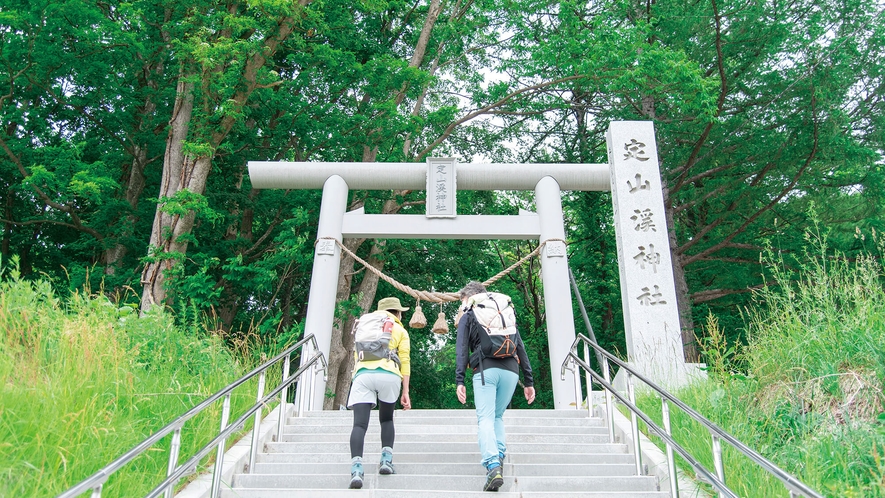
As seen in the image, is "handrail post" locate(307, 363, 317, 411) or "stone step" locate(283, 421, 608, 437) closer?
"stone step" locate(283, 421, 608, 437)

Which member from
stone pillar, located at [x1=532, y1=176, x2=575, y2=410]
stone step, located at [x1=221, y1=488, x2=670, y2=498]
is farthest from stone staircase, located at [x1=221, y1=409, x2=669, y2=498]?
stone pillar, located at [x1=532, y1=176, x2=575, y2=410]

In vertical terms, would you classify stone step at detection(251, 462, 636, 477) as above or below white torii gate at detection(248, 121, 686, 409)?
below

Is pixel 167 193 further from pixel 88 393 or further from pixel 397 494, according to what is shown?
pixel 397 494

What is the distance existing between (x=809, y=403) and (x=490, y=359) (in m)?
1.93

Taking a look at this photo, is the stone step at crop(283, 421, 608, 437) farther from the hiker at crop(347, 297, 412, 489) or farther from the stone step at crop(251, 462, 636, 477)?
the hiker at crop(347, 297, 412, 489)

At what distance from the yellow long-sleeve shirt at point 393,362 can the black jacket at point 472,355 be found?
1.23ft

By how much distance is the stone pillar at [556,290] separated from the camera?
7750mm

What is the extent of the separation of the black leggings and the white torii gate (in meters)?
3.13

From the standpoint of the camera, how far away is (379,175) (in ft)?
29.8

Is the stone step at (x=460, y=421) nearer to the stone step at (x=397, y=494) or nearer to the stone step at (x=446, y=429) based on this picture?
the stone step at (x=446, y=429)

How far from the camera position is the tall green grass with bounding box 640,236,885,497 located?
3.19m

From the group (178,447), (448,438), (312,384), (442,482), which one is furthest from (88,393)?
(312,384)

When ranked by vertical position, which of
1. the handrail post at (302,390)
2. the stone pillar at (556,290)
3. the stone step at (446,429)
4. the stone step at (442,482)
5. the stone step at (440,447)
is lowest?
the stone step at (442,482)

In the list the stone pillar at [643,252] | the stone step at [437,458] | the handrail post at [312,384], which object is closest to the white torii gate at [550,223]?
the stone pillar at [643,252]
